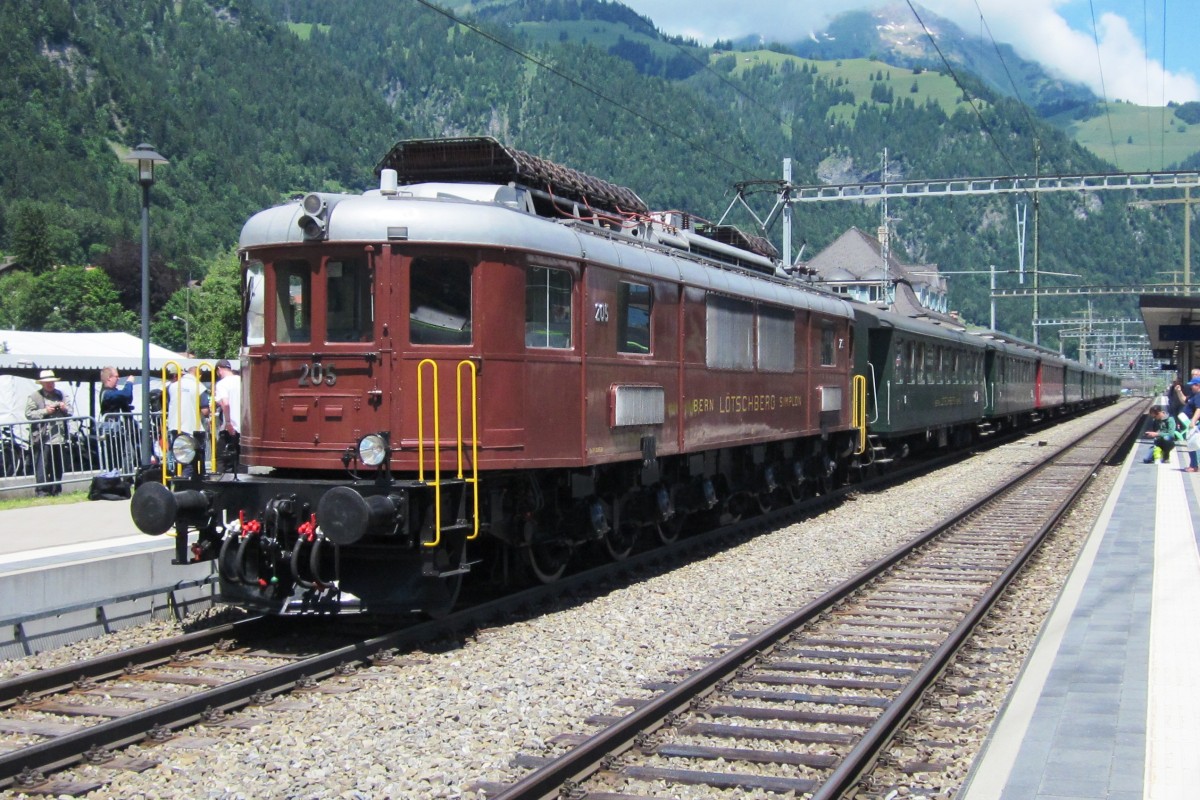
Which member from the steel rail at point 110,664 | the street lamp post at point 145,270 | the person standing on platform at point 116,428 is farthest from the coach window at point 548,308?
the person standing on platform at point 116,428

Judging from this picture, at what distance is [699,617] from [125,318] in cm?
10808

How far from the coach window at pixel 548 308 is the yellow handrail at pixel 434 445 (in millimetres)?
1096

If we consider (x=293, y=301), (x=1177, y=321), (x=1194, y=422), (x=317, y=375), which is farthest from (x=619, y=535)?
(x=1177, y=321)

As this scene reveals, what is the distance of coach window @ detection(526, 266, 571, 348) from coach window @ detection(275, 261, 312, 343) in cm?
175

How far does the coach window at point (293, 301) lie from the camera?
9.56 m

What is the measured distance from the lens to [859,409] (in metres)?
20.2

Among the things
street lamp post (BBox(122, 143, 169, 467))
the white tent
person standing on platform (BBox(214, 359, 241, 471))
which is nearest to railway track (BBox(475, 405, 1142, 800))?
person standing on platform (BBox(214, 359, 241, 471))

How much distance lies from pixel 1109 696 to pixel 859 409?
519 inches

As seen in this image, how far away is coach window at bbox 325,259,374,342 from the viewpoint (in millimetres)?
9359

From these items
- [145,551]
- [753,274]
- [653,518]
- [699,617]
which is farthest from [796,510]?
[145,551]

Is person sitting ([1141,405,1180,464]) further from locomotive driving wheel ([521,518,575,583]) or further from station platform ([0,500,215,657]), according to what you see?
station platform ([0,500,215,657])

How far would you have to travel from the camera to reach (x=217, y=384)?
14141mm

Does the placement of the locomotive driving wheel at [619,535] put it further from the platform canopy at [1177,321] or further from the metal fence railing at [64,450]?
the platform canopy at [1177,321]

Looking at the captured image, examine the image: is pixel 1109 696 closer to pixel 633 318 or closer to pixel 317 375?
pixel 633 318
